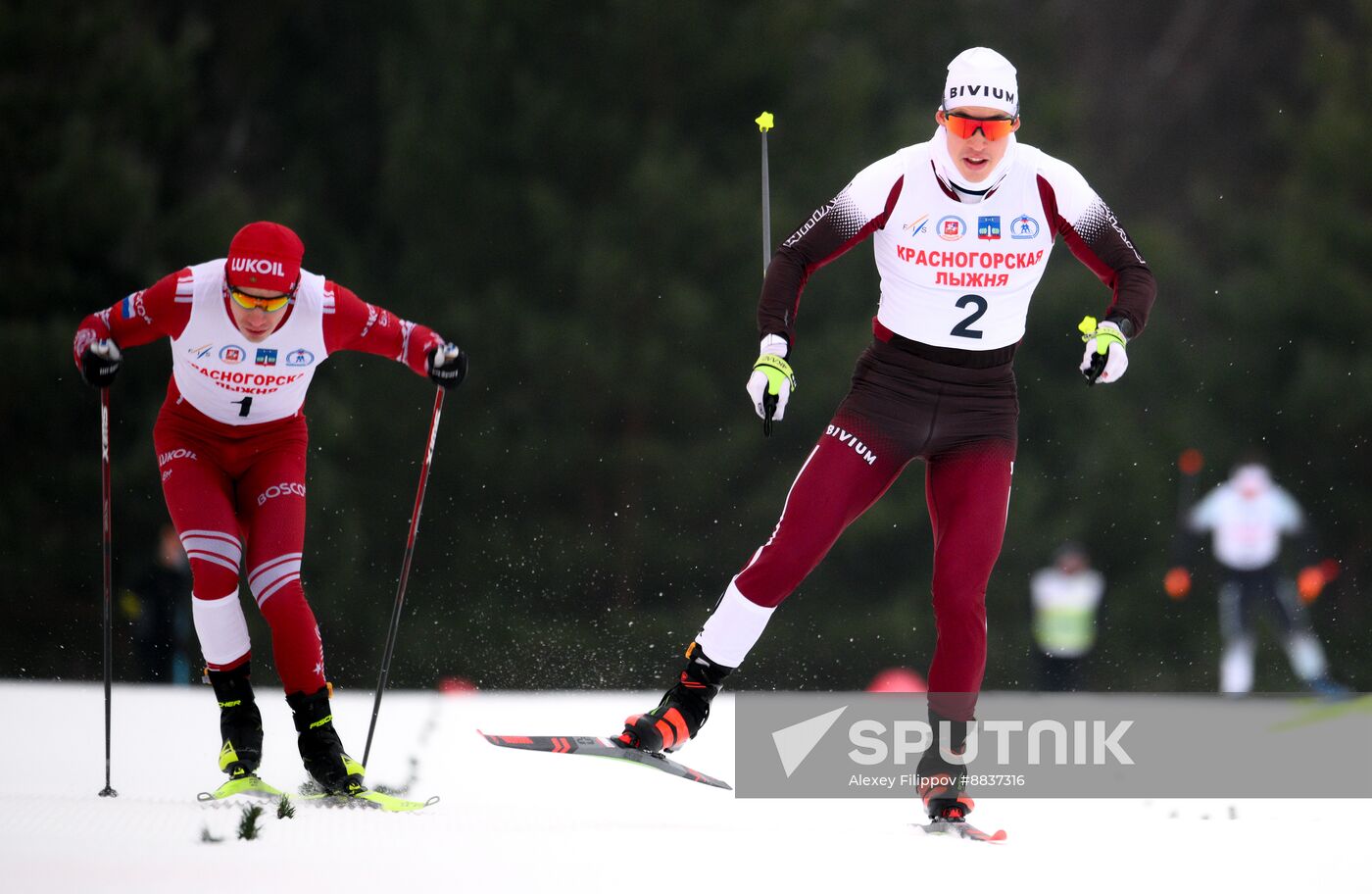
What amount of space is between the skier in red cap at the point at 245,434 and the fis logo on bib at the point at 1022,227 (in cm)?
165

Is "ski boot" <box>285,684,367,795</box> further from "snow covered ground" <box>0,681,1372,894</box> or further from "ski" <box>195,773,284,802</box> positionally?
"snow covered ground" <box>0,681,1372,894</box>

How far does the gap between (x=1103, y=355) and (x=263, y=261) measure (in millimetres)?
2187

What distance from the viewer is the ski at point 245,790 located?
4734 millimetres

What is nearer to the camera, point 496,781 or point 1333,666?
point 496,781

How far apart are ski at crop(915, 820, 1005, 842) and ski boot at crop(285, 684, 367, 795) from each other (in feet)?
4.92

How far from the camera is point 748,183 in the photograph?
48.3 ft

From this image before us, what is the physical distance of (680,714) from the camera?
4.64 metres

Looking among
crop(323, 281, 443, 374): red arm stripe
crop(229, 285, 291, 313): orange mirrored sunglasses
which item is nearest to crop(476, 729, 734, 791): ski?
crop(323, 281, 443, 374): red arm stripe

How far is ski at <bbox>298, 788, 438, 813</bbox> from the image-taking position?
4641 mm

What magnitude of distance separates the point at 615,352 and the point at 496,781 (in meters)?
9.09

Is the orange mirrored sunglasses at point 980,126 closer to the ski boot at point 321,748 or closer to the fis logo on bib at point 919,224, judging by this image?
the fis logo on bib at point 919,224

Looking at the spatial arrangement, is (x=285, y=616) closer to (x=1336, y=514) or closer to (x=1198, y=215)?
(x=1336, y=514)

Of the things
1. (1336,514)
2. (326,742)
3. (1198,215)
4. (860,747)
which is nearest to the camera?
(326,742)

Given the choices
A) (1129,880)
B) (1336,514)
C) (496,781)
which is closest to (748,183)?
(1336,514)
